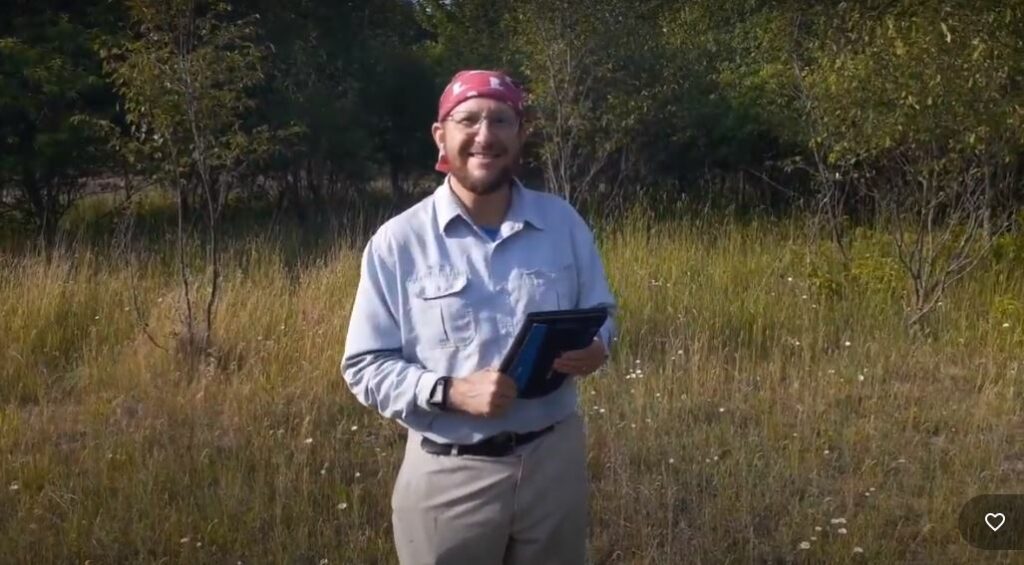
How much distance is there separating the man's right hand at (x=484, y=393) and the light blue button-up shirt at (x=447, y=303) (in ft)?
0.24

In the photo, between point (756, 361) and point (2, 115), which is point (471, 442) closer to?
point (756, 361)

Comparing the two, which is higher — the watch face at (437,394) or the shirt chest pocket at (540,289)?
the shirt chest pocket at (540,289)

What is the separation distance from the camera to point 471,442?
9.55 feet

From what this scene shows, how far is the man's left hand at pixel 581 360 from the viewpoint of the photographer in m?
2.85

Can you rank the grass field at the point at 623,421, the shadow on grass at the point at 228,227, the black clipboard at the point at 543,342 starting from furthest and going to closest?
1. the shadow on grass at the point at 228,227
2. the grass field at the point at 623,421
3. the black clipboard at the point at 543,342

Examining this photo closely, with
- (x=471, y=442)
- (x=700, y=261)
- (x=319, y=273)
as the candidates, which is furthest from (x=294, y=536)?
(x=700, y=261)

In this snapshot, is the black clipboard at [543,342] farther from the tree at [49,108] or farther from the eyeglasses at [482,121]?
the tree at [49,108]

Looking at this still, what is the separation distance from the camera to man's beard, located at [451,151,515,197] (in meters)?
2.93

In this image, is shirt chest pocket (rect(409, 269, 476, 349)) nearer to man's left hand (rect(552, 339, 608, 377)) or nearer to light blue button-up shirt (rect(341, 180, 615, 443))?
light blue button-up shirt (rect(341, 180, 615, 443))

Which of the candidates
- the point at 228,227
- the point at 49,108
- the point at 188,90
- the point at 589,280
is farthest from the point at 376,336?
the point at 228,227

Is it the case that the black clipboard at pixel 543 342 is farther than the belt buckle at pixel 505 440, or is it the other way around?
the belt buckle at pixel 505 440

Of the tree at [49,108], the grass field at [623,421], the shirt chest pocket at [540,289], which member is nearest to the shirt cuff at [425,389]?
the shirt chest pocket at [540,289]

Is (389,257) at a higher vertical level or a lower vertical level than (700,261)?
higher

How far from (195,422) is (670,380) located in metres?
2.48
